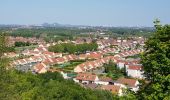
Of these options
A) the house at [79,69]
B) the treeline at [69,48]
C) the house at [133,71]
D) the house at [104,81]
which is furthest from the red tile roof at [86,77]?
the treeline at [69,48]

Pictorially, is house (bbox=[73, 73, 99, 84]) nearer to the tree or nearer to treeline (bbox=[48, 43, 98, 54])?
treeline (bbox=[48, 43, 98, 54])

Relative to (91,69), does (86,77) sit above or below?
above

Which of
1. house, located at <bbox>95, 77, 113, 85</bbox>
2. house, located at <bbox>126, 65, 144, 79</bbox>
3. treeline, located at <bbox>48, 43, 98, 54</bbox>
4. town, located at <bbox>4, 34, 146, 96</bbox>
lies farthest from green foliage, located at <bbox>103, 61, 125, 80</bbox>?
treeline, located at <bbox>48, 43, 98, 54</bbox>

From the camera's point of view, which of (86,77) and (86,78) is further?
(86,77)

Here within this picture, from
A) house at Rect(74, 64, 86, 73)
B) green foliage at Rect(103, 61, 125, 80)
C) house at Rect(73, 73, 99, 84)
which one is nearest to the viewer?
house at Rect(73, 73, 99, 84)

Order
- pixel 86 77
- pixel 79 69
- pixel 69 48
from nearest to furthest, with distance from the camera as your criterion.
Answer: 1. pixel 86 77
2. pixel 79 69
3. pixel 69 48

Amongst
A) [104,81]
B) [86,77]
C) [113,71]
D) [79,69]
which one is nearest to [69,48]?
[79,69]

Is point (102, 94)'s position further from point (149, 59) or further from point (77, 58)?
point (77, 58)

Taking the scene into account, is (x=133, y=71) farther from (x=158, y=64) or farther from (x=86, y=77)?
(x=158, y=64)

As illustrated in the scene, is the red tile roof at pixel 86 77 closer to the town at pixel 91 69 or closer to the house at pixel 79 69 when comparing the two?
the town at pixel 91 69
